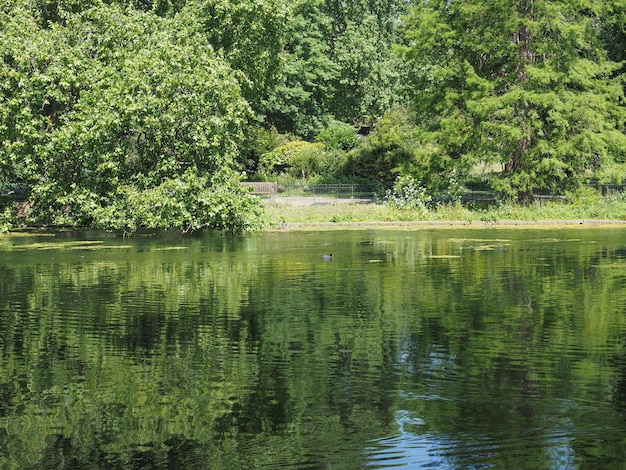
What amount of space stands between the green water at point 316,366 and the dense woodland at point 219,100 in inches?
502

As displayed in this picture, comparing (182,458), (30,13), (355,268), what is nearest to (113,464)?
(182,458)

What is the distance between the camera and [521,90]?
41156mm

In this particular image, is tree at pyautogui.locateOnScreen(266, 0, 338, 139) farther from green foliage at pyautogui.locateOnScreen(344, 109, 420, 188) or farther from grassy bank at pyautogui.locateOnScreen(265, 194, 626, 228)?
grassy bank at pyautogui.locateOnScreen(265, 194, 626, 228)

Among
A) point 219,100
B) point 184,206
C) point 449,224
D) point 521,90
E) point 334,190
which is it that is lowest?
point 449,224

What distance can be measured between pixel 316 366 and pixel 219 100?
25.5 meters

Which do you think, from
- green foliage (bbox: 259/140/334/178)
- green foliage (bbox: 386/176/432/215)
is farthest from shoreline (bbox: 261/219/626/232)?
green foliage (bbox: 259/140/334/178)

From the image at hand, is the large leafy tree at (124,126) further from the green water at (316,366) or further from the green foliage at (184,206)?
the green water at (316,366)

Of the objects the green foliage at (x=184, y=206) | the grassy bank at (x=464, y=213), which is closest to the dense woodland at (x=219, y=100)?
the green foliage at (x=184, y=206)

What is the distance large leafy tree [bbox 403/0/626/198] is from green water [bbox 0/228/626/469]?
19217 millimetres

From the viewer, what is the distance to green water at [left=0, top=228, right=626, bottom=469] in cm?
886

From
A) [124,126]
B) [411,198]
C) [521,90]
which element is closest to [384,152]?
[521,90]

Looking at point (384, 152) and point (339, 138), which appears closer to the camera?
point (384, 152)

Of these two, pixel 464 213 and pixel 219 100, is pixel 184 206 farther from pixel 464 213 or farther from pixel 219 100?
pixel 464 213

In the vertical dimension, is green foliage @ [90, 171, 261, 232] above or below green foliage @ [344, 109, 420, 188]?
below
